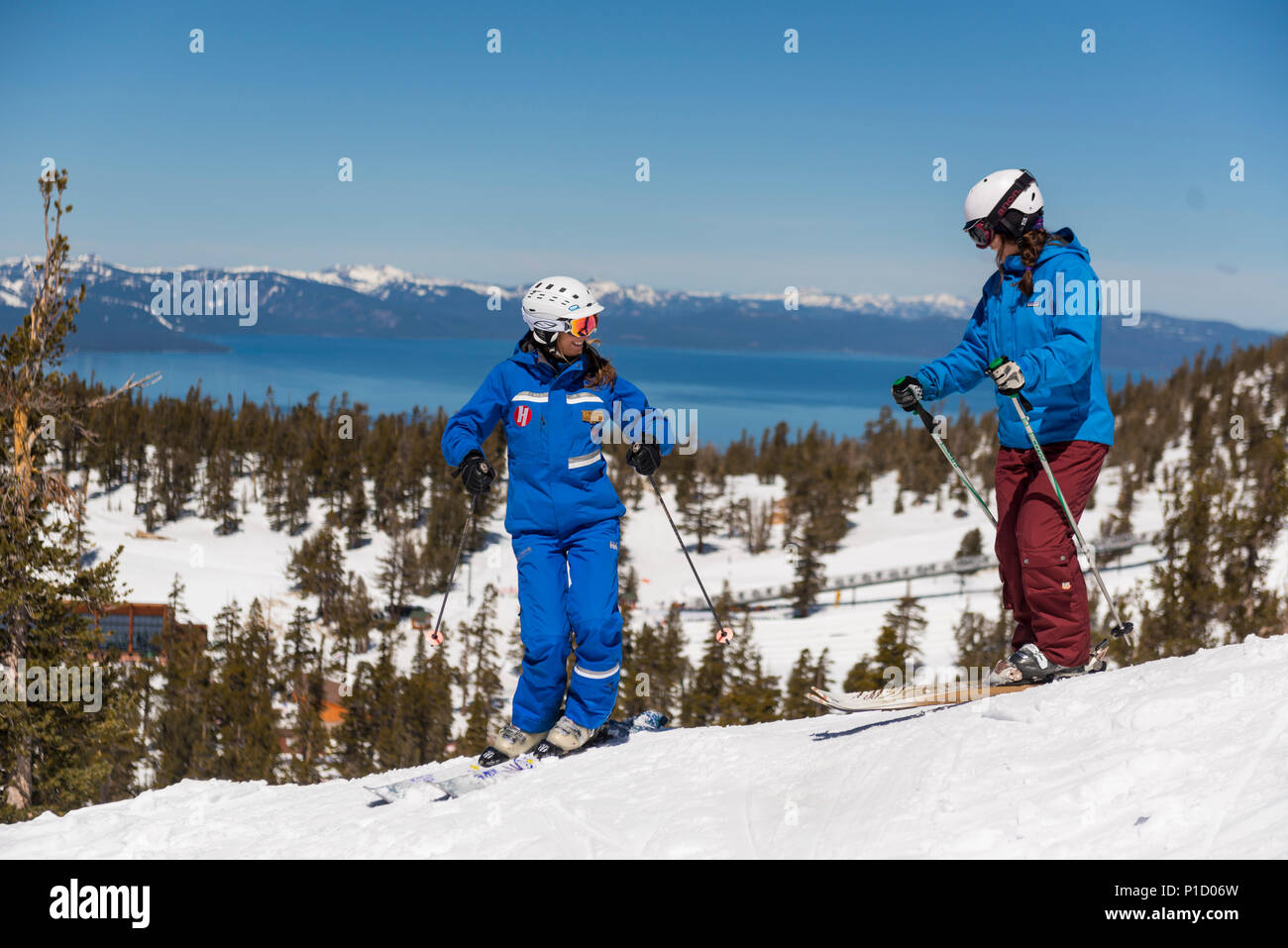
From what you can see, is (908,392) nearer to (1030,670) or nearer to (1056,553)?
(1056,553)

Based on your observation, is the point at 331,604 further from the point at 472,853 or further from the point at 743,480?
the point at 472,853

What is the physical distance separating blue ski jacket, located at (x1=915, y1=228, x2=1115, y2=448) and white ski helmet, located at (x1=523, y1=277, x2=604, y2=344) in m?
2.29

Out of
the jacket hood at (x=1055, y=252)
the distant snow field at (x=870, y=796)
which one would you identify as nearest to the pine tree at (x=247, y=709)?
the distant snow field at (x=870, y=796)

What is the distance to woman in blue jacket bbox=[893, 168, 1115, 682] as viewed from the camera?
5609mm

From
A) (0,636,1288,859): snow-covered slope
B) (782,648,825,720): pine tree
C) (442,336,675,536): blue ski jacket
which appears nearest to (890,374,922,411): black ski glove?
(442,336,675,536): blue ski jacket

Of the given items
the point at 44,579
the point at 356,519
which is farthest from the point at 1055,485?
the point at 356,519

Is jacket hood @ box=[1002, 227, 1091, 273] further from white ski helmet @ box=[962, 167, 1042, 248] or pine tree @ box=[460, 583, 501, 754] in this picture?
pine tree @ box=[460, 583, 501, 754]

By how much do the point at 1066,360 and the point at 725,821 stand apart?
3.24 meters

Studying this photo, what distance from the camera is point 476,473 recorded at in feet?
20.5

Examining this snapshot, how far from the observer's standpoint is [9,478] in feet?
55.0

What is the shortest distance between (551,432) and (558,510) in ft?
1.78

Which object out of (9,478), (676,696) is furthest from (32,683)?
(676,696)
